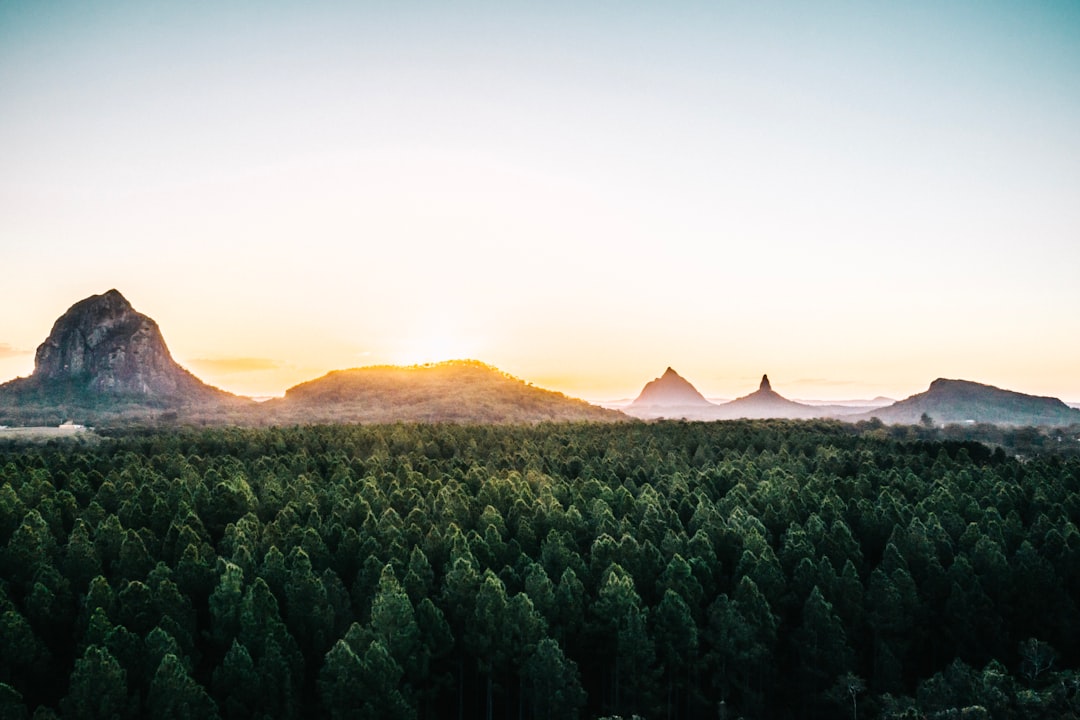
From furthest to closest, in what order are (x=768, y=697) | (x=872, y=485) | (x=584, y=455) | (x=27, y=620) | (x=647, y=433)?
(x=647, y=433) → (x=584, y=455) → (x=872, y=485) → (x=768, y=697) → (x=27, y=620)

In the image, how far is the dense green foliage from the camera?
31.9m

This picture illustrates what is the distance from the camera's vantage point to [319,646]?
3631cm

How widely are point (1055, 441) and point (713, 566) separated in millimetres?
155686

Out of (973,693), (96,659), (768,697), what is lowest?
(768,697)

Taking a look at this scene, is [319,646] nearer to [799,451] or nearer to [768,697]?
[768,697]

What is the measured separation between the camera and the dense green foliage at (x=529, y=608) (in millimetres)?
31875

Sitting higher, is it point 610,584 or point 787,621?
point 610,584

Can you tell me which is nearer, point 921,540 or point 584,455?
point 921,540

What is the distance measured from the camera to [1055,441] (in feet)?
518

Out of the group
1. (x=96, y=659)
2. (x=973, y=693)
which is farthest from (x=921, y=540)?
(x=96, y=659)

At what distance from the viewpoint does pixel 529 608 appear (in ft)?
117

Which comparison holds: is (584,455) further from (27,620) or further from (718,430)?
(27,620)

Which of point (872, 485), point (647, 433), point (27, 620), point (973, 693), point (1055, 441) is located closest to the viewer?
point (973, 693)

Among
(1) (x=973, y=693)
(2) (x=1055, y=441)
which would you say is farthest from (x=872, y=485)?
(2) (x=1055, y=441)
